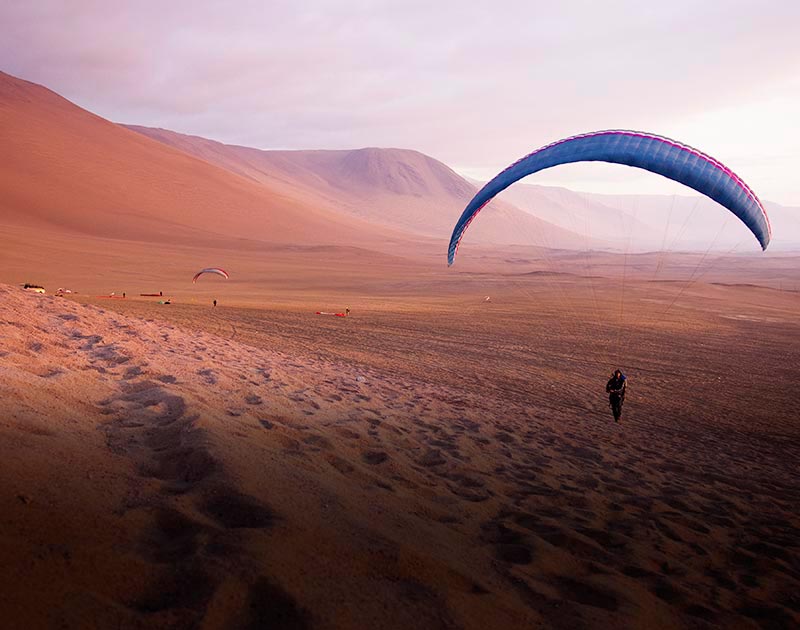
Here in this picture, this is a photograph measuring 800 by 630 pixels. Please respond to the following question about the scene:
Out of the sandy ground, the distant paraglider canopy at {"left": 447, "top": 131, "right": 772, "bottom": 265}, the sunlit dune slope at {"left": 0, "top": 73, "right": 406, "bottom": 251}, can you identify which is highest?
the sunlit dune slope at {"left": 0, "top": 73, "right": 406, "bottom": 251}

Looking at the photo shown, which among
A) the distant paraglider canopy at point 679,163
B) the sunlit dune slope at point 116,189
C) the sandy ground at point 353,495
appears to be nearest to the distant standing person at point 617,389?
the sandy ground at point 353,495

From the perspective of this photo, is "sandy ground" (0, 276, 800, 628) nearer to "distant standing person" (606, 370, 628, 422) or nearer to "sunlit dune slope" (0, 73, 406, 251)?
"distant standing person" (606, 370, 628, 422)

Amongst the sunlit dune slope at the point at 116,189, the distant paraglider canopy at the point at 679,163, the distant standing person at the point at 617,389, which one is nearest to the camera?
the distant standing person at the point at 617,389

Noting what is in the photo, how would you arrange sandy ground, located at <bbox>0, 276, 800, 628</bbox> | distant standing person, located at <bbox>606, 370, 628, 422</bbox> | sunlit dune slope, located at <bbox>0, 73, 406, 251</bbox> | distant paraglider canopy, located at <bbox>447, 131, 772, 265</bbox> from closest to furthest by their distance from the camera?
sandy ground, located at <bbox>0, 276, 800, 628</bbox>, distant standing person, located at <bbox>606, 370, 628, 422</bbox>, distant paraglider canopy, located at <bbox>447, 131, 772, 265</bbox>, sunlit dune slope, located at <bbox>0, 73, 406, 251</bbox>

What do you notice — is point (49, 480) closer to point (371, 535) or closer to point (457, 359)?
point (371, 535)

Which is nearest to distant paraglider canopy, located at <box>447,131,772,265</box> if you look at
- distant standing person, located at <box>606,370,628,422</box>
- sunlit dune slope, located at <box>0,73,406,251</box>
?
distant standing person, located at <box>606,370,628,422</box>

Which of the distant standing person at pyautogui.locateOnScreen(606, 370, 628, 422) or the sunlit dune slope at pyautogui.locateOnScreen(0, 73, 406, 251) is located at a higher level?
the sunlit dune slope at pyautogui.locateOnScreen(0, 73, 406, 251)

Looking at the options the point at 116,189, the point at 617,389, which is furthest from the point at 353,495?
the point at 116,189

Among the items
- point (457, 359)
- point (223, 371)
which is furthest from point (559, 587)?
point (457, 359)

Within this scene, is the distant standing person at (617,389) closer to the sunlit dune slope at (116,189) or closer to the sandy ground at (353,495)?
the sandy ground at (353,495)
